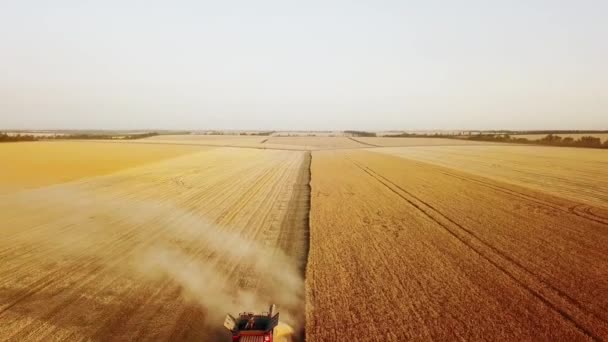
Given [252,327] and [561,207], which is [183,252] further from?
[561,207]

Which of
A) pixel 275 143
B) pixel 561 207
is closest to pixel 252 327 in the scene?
pixel 561 207

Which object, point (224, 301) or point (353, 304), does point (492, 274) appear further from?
point (224, 301)

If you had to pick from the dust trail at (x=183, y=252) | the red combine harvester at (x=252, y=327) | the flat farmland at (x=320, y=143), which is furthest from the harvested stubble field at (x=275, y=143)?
the red combine harvester at (x=252, y=327)

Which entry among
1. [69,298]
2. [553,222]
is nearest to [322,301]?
[69,298]

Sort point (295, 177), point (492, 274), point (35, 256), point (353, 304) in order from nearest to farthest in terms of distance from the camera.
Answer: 1. point (353, 304)
2. point (492, 274)
3. point (35, 256)
4. point (295, 177)

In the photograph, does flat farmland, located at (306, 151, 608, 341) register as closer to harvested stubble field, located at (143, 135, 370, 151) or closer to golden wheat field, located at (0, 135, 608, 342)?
golden wheat field, located at (0, 135, 608, 342)

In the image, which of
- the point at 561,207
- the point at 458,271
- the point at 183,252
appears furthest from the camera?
the point at 561,207
